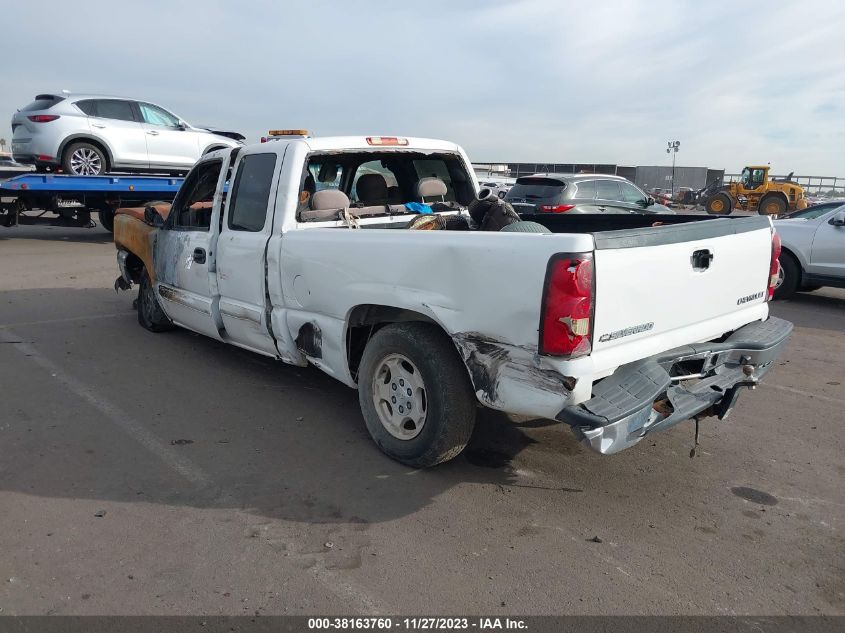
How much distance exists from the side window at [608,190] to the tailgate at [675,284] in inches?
357

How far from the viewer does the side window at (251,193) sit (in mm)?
4641

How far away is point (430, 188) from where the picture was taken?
544 cm

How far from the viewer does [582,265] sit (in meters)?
2.81

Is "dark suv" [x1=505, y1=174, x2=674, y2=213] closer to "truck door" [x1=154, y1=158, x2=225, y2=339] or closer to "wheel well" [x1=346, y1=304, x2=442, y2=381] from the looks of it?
"truck door" [x1=154, y1=158, x2=225, y2=339]

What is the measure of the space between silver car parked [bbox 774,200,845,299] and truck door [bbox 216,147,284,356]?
7.97 m

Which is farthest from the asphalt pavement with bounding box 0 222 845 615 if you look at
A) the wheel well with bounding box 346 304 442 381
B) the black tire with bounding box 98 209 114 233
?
the black tire with bounding box 98 209 114 233

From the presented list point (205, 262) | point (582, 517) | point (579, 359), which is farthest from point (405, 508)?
point (205, 262)

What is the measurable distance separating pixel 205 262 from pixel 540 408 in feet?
10.9

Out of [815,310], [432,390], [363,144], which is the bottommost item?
[815,310]

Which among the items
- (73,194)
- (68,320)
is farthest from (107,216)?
(68,320)

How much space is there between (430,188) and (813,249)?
6791 mm

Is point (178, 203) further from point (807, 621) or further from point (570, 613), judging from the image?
point (807, 621)

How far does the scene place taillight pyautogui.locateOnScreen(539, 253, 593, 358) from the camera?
9.21 feet

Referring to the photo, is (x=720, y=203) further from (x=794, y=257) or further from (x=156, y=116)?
(x=156, y=116)
